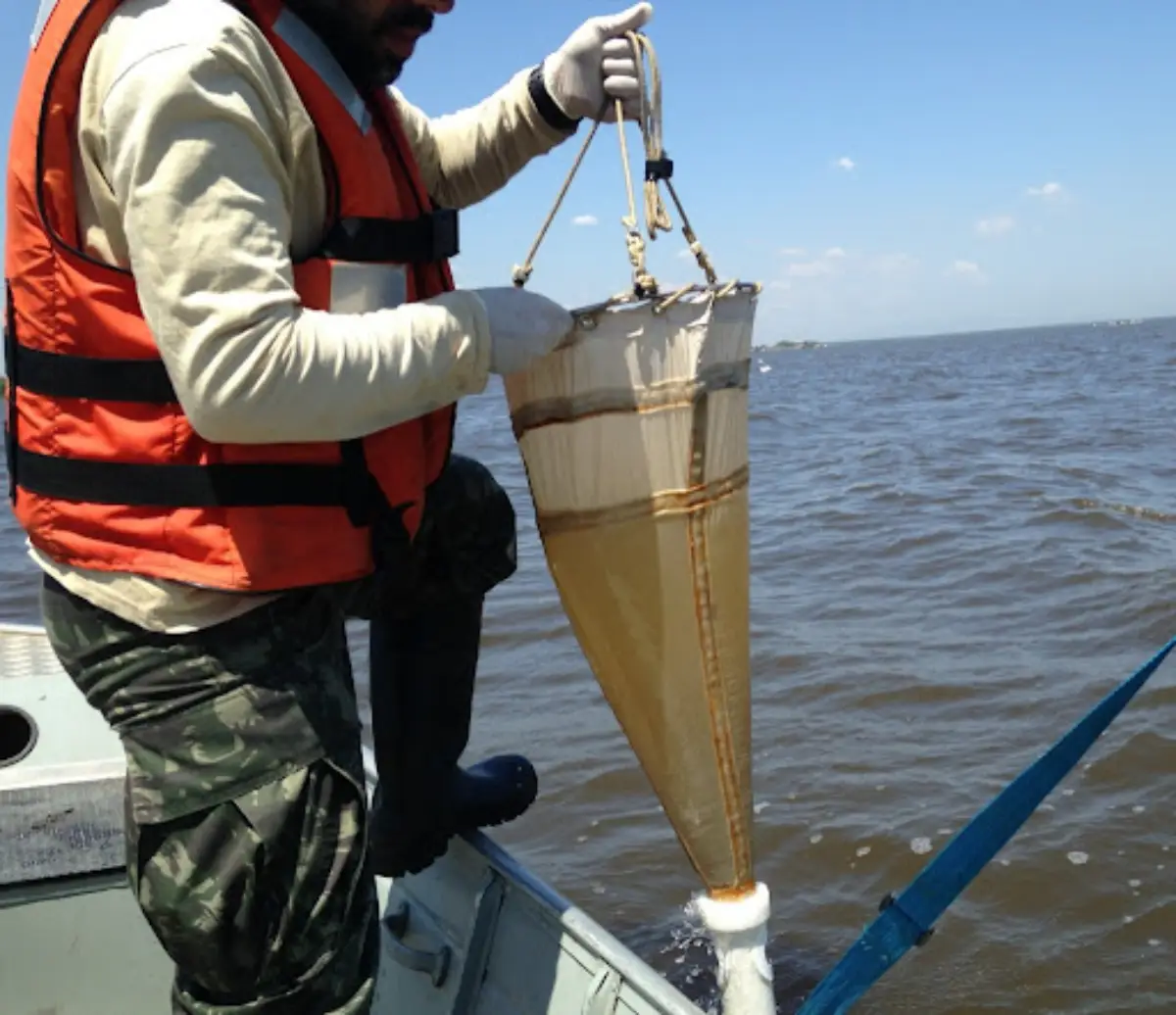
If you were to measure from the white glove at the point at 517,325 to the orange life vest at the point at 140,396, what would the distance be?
18 centimetres

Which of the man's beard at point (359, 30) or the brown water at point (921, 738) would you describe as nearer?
the man's beard at point (359, 30)

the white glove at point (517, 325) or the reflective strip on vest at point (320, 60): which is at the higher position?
the reflective strip on vest at point (320, 60)

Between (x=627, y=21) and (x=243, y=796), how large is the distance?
60.2 inches

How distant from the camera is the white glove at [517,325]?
176 centimetres

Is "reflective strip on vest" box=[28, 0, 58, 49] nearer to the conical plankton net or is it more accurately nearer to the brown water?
the conical plankton net

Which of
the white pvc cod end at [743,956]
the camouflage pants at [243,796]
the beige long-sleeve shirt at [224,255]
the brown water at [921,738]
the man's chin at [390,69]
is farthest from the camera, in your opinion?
the brown water at [921,738]

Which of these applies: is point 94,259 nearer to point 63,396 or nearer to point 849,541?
point 63,396

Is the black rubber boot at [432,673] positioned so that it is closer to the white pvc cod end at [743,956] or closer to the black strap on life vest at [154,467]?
the black strap on life vest at [154,467]

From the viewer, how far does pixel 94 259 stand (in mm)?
1592

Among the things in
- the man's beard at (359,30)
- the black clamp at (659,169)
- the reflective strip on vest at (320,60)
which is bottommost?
the black clamp at (659,169)

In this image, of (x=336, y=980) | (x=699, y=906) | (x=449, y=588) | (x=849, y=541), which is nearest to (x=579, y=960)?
(x=699, y=906)

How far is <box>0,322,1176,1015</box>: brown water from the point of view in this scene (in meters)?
3.97

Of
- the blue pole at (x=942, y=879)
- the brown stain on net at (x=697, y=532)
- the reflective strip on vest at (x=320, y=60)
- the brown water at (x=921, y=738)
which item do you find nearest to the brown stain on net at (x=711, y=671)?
the brown stain on net at (x=697, y=532)

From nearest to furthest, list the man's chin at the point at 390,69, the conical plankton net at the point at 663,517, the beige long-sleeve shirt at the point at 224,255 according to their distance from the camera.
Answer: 1. the beige long-sleeve shirt at the point at 224,255
2. the man's chin at the point at 390,69
3. the conical plankton net at the point at 663,517
